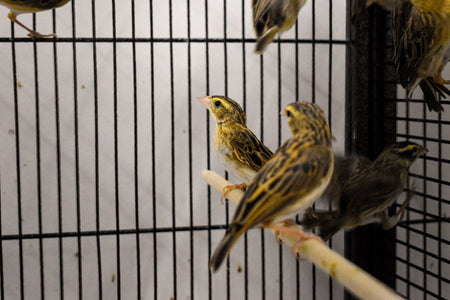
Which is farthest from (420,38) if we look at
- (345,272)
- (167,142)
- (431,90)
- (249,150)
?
(167,142)

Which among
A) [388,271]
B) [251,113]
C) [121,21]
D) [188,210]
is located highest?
[121,21]

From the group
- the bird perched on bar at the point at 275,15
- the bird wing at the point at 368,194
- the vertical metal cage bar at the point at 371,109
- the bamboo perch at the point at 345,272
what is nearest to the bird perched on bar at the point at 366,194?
the bird wing at the point at 368,194

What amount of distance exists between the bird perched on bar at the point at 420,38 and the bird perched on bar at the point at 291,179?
42cm

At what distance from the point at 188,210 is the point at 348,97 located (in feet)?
2.59

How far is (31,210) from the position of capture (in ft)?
6.90

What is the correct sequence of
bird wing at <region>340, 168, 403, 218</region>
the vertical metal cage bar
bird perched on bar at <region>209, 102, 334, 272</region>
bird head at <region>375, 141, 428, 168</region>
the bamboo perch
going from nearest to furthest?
the bamboo perch
bird perched on bar at <region>209, 102, 334, 272</region>
bird wing at <region>340, 168, 403, 218</region>
bird head at <region>375, 141, 428, 168</region>
the vertical metal cage bar

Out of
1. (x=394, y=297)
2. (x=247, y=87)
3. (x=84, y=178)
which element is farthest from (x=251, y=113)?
(x=394, y=297)

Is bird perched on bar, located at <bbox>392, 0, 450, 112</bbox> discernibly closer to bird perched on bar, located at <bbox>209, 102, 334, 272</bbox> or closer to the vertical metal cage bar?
bird perched on bar, located at <bbox>209, 102, 334, 272</bbox>

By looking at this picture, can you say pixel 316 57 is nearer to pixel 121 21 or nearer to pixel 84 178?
pixel 121 21

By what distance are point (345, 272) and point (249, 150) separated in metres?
0.66

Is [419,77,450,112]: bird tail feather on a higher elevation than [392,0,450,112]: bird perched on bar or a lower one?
lower

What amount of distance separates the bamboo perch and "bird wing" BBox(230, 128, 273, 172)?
372mm

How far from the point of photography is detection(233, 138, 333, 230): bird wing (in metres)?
0.90

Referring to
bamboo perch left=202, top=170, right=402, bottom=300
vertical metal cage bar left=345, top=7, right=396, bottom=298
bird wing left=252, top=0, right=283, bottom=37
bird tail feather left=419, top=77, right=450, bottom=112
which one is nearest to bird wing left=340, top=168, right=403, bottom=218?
bamboo perch left=202, top=170, right=402, bottom=300
